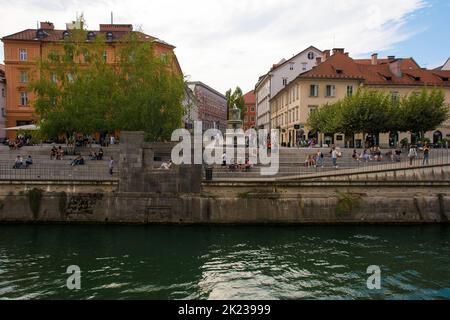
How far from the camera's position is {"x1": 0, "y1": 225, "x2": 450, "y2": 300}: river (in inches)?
480

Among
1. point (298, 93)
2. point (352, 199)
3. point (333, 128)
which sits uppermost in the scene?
point (298, 93)

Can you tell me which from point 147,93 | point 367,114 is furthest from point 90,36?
point 367,114

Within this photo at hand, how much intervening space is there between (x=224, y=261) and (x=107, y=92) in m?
22.6

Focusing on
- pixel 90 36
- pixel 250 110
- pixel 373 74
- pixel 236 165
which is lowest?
pixel 236 165

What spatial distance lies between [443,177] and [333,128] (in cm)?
1560

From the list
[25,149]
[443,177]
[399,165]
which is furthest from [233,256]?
[25,149]

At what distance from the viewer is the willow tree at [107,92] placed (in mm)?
30688

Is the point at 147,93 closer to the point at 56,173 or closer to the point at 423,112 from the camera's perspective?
the point at 56,173

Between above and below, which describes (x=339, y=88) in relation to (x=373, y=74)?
below

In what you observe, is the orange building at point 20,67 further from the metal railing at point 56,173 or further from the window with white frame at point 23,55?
the metal railing at point 56,173

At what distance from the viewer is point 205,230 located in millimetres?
20312

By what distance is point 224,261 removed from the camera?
15117mm

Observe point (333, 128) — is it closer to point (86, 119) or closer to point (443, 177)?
point (443, 177)
